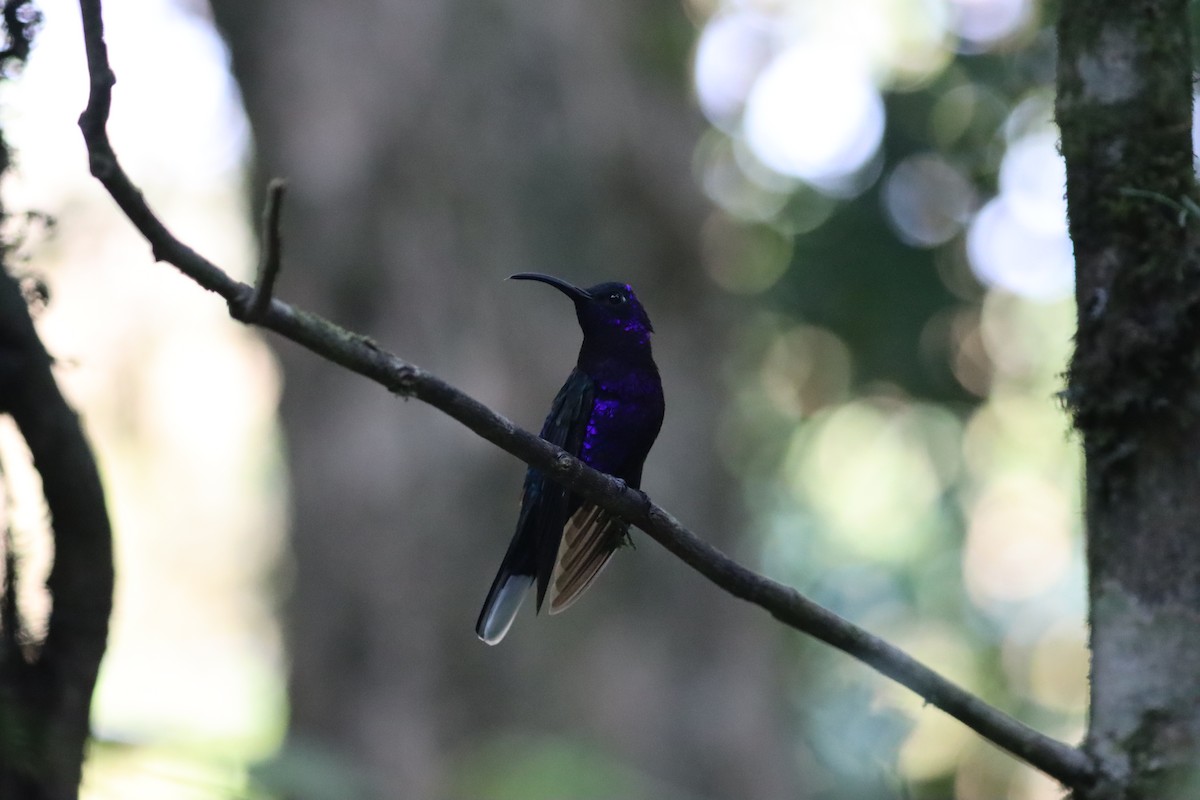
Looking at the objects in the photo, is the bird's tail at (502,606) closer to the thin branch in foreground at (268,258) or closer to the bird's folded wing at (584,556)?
the bird's folded wing at (584,556)

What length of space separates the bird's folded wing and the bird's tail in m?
0.17

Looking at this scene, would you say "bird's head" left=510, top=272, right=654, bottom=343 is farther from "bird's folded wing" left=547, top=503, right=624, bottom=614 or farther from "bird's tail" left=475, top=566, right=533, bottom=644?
"bird's tail" left=475, top=566, right=533, bottom=644

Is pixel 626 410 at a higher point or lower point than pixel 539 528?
higher

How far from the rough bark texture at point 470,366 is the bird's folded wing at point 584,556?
2.80 metres

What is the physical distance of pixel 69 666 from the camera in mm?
2150

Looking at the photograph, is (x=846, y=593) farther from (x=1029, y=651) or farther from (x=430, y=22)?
(x=430, y=22)

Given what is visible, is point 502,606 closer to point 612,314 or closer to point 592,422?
point 592,422

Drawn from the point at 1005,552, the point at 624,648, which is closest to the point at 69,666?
the point at 624,648

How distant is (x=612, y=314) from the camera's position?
3.79 metres

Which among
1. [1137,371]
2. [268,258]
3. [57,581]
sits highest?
[1137,371]

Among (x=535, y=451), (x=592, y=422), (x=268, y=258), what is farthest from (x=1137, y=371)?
(x=268, y=258)

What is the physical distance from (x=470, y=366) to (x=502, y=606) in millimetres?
3180

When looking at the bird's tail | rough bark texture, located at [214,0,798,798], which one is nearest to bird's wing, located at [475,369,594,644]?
the bird's tail

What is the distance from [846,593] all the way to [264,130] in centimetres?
679
